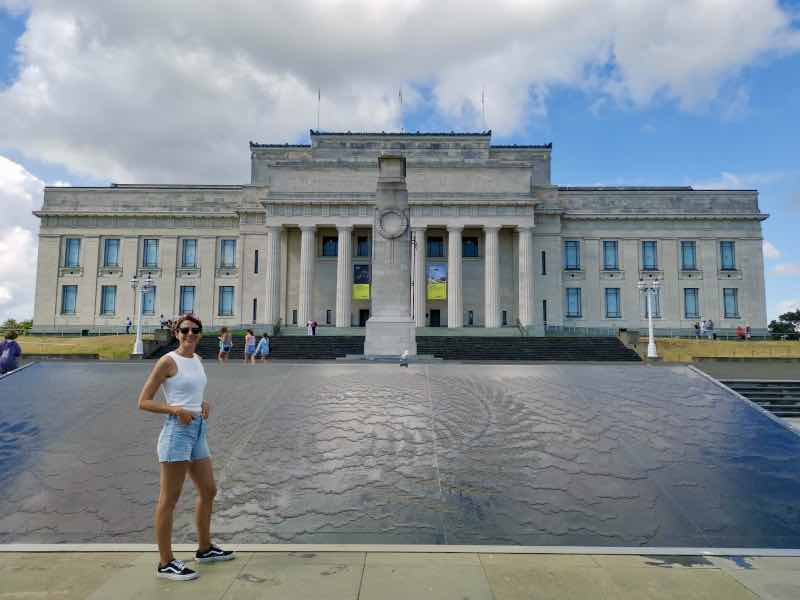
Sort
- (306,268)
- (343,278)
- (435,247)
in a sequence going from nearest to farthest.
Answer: (306,268)
(343,278)
(435,247)

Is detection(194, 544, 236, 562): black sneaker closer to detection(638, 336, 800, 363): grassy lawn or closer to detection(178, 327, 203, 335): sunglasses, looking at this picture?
detection(178, 327, 203, 335): sunglasses

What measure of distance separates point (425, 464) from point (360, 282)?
43.2 meters

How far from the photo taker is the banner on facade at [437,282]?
155 feet

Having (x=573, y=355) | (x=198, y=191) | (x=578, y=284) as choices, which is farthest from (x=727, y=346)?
(x=198, y=191)

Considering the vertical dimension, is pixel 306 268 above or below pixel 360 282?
above

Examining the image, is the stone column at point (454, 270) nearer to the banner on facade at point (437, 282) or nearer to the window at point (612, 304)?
the banner on facade at point (437, 282)

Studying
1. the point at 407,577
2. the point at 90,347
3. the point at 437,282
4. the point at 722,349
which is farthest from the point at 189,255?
the point at 407,577

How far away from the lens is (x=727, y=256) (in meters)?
52.2

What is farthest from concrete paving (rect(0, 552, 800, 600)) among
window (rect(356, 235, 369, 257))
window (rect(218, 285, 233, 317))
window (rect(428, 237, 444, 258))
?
window (rect(218, 285, 233, 317))

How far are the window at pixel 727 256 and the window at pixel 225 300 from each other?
157 ft

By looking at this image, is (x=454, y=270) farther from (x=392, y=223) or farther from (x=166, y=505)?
(x=166, y=505)

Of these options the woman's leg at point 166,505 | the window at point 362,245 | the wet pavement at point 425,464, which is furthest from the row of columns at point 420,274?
the woman's leg at point 166,505

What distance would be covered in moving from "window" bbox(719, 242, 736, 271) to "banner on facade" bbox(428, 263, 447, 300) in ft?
90.3

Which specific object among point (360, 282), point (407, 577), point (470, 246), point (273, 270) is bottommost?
point (407, 577)
